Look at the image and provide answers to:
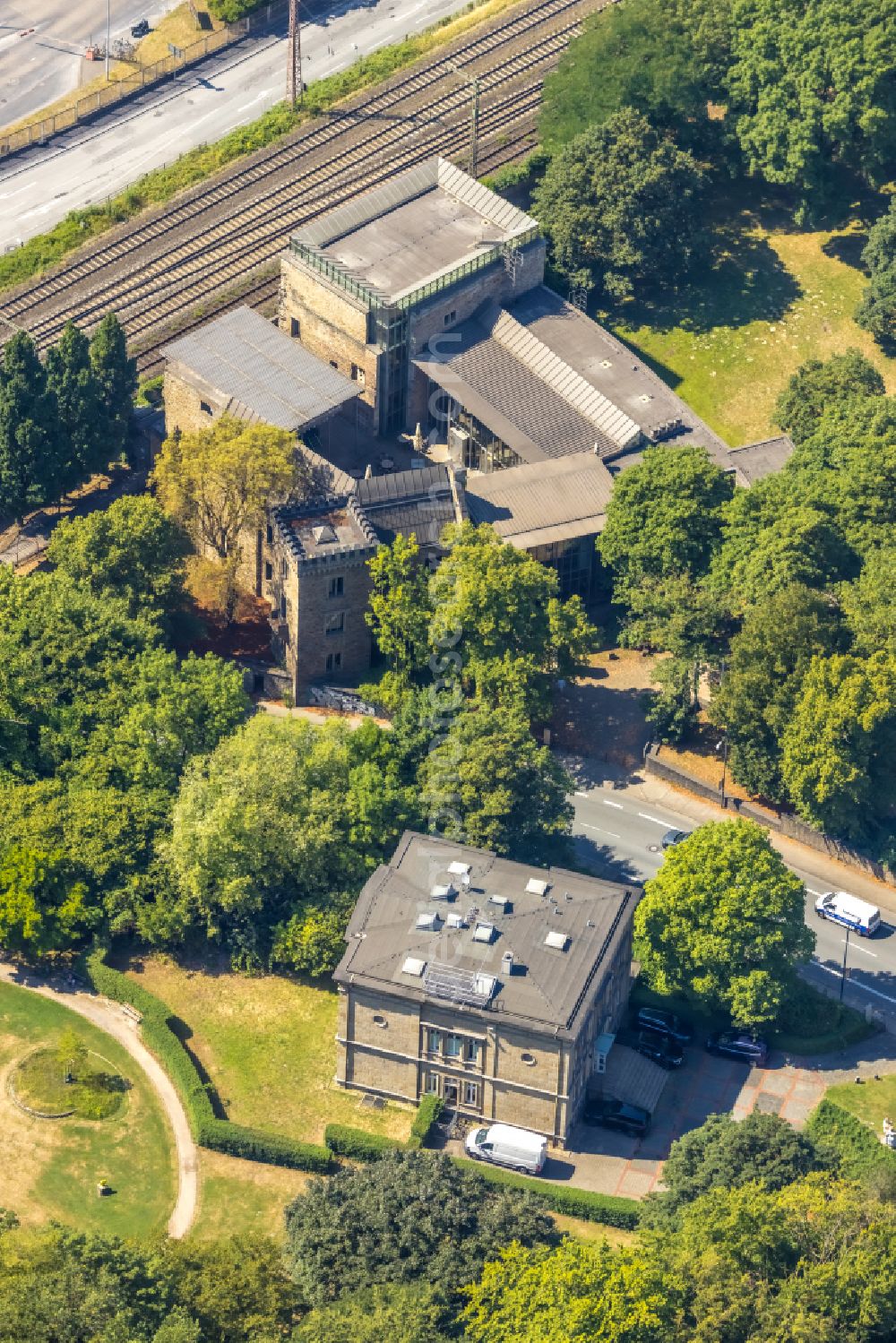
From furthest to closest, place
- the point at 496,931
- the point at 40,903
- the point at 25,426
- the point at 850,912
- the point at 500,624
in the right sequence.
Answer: the point at 25,426 < the point at 500,624 < the point at 850,912 < the point at 40,903 < the point at 496,931

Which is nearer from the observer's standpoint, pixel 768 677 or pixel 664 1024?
pixel 664 1024

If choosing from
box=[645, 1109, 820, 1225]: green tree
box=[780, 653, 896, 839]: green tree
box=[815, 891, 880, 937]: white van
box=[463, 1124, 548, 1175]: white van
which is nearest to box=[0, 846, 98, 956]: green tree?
box=[463, 1124, 548, 1175]: white van

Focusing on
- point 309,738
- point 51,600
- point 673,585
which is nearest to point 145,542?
point 51,600

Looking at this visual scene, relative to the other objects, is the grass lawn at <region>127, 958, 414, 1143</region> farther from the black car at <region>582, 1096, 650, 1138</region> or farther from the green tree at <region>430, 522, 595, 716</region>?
the green tree at <region>430, 522, 595, 716</region>

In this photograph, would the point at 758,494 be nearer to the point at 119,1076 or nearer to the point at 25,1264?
the point at 119,1076

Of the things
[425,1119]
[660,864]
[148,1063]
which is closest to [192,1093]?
[148,1063]

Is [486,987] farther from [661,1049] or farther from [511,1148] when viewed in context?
[661,1049]
